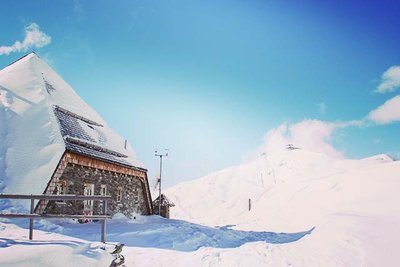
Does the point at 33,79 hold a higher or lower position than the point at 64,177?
higher


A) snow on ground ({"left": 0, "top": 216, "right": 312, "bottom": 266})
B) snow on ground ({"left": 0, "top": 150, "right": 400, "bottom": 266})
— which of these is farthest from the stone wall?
snow on ground ({"left": 0, "top": 216, "right": 312, "bottom": 266})

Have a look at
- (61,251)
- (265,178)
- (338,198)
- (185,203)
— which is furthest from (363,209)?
(265,178)

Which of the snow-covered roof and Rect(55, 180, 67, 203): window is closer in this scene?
the snow-covered roof

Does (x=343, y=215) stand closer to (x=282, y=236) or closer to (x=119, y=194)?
(x=282, y=236)

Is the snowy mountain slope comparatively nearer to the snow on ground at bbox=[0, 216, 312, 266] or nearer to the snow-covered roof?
the snow on ground at bbox=[0, 216, 312, 266]

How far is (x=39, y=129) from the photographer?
1716 centimetres

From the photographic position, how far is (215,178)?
84.2 metres

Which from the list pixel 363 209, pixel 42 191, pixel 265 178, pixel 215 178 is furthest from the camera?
pixel 215 178

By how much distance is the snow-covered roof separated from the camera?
1534cm

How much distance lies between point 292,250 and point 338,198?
13.1 metres

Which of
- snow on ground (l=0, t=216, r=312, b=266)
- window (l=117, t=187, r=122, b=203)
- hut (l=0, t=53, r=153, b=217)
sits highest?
hut (l=0, t=53, r=153, b=217)

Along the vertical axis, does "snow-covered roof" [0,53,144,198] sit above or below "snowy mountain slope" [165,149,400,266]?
above

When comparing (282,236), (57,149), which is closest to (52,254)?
(57,149)

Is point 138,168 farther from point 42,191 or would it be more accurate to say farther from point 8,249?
point 8,249
